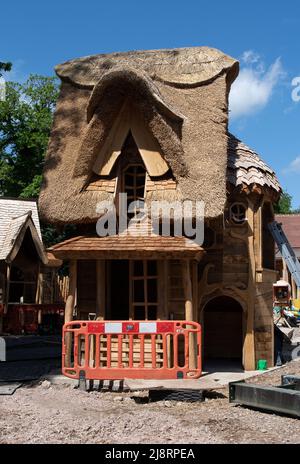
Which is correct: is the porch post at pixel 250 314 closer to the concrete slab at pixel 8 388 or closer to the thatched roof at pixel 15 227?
the concrete slab at pixel 8 388

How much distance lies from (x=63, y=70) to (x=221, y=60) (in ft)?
15.0

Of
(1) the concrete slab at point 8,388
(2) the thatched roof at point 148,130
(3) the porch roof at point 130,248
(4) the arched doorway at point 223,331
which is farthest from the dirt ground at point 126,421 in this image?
(4) the arched doorway at point 223,331

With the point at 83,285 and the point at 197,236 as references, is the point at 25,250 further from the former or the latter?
the point at 197,236

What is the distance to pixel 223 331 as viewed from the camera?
1577 cm

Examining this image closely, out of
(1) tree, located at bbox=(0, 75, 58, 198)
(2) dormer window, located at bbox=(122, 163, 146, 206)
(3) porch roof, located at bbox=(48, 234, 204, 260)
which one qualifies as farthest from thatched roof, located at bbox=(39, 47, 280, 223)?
(1) tree, located at bbox=(0, 75, 58, 198)

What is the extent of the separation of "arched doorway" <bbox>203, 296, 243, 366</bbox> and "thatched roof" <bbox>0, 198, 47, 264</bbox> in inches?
381

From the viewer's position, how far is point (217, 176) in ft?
41.2

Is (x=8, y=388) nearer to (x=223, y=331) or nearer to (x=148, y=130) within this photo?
(x=148, y=130)

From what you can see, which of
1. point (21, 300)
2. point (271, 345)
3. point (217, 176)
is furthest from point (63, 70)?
point (21, 300)

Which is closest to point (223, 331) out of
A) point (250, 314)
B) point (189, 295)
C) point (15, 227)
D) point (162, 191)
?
point (250, 314)

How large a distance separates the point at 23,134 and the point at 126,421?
3034 centimetres

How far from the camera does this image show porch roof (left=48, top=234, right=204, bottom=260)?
11602 mm

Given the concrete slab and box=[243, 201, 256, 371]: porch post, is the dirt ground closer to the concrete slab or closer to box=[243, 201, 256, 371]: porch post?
the concrete slab

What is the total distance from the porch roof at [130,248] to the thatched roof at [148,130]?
2.90 ft
